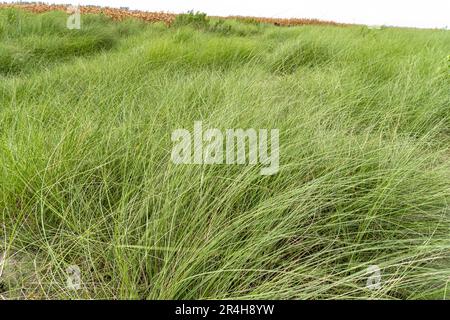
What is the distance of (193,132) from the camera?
1471 mm

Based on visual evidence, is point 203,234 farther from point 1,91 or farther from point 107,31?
point 107,31

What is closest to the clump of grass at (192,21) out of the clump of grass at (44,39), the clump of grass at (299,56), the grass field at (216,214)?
the clump of grass at (44,39)

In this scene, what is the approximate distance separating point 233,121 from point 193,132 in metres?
0.22

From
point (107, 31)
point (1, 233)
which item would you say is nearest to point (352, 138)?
point (1, 233)

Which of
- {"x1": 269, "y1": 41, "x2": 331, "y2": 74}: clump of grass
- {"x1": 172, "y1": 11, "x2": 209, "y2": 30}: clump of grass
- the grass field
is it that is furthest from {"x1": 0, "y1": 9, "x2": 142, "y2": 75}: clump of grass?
{"x1": 269, "y1": 41, "x2": 331, "y2": 74}: clump of grass

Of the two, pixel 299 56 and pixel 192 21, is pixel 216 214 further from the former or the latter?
pixel 192 21

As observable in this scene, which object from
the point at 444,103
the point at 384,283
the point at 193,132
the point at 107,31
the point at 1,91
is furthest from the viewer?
the point at 107,31

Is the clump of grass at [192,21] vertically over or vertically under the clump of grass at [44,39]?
over

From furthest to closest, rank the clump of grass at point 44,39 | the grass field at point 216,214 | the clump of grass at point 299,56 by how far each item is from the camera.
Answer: the clump of grass at point 44,39 → the clump of grass at point 299,56 → the grass field at point 216,214

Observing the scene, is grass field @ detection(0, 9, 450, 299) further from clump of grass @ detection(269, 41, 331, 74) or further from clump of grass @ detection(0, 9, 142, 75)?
clump of grass @ detection(0, 9, 142, 75)

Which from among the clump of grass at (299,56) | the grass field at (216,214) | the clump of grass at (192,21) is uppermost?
the clump of grass at (192,21)

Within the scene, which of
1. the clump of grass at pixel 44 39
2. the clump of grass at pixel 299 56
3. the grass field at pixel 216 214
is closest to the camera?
the grass field at pixel 216 214

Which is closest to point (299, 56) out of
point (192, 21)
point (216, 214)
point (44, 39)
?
point (216, 214)

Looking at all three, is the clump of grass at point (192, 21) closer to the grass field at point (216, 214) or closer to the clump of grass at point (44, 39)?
the clump of grass at point (44, 39)
